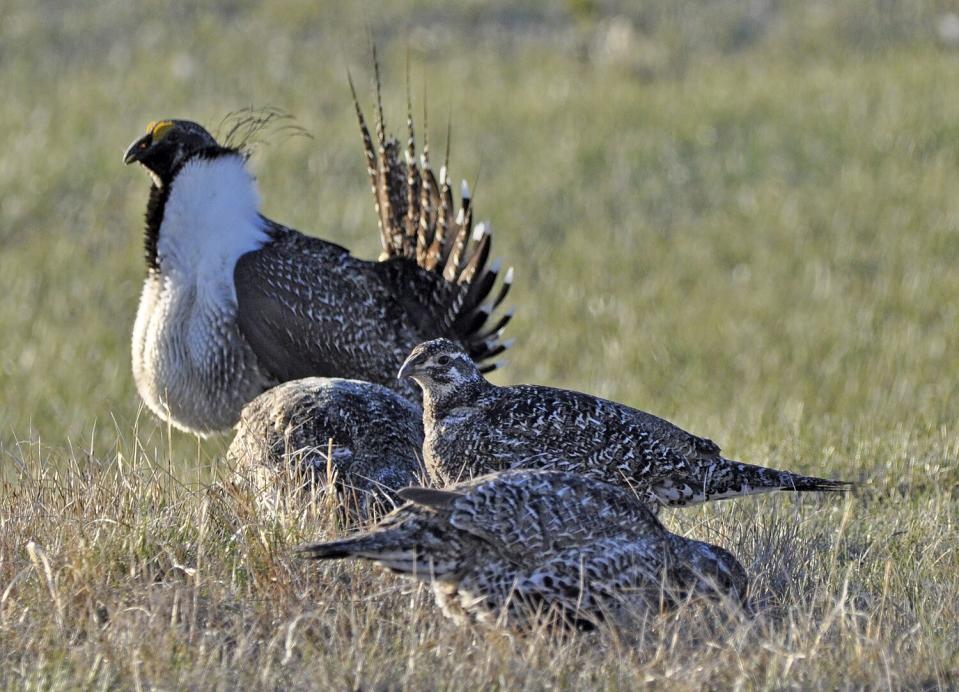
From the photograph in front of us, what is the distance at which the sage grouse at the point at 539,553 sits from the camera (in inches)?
174

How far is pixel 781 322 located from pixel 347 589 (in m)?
6.84

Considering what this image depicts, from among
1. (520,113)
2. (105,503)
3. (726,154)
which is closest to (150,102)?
(520,113)

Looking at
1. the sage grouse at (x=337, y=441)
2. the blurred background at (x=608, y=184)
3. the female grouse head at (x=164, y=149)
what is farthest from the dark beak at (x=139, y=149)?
the sage grouse at (x=337, y=441)

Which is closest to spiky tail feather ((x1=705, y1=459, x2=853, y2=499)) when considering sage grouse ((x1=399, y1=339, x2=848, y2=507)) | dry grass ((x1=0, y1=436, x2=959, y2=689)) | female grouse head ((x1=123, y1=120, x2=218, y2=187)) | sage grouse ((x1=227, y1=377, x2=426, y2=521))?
sage grouse ((x1=399, y1=339, x2=848, y2=507))

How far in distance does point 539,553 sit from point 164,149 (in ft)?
11.8

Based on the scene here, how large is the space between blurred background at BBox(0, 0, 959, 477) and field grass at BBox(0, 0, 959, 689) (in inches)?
1.5

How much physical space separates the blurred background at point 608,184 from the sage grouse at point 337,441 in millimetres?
1729

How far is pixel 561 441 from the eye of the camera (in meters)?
5.47

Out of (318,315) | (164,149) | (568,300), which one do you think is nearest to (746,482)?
(318,315)

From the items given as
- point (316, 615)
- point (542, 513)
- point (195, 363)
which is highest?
point (195, 363)

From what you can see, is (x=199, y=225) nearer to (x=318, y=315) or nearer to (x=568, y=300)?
(x=318, y=315)

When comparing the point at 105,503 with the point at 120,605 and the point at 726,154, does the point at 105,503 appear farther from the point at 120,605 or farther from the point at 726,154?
the point at 726,154

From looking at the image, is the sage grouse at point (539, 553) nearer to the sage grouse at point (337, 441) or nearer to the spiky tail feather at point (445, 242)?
the sage grouse at point (337, 441)

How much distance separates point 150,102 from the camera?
15969 millimetres
